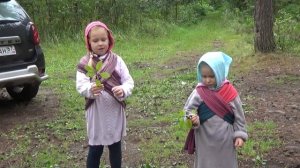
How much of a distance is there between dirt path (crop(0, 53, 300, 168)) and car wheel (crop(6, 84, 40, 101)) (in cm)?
10

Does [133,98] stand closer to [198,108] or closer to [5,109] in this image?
[5,109]

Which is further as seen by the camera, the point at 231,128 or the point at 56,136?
the point at 56,136

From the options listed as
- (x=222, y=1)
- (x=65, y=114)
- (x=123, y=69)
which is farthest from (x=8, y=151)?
(x=222, y=1)

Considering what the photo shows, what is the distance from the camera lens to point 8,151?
5.19 m

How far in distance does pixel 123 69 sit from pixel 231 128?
3.34ft

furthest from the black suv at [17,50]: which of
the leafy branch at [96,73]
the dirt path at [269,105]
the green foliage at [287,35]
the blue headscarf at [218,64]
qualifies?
the green foliage at [287,35]

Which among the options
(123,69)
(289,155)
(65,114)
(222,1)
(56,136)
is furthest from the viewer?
(222,1)

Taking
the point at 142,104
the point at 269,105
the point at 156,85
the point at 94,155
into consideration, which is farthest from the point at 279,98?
the point at 94,155

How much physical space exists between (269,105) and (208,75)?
3290 mm

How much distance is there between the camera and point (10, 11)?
6391 millimetres

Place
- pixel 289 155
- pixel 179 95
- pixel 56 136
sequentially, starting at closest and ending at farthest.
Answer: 1. pixel 289 155
2. pixel 56 136
3. pixel 179 95

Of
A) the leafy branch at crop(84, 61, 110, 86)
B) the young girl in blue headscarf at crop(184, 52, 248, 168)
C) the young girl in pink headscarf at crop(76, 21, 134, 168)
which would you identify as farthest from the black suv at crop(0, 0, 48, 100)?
the young girl in blue headscarf at crop(184, 52, 248, 168)

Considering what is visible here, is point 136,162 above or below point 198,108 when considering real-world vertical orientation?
below

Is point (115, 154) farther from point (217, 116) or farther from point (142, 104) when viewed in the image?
point (142, 104)
